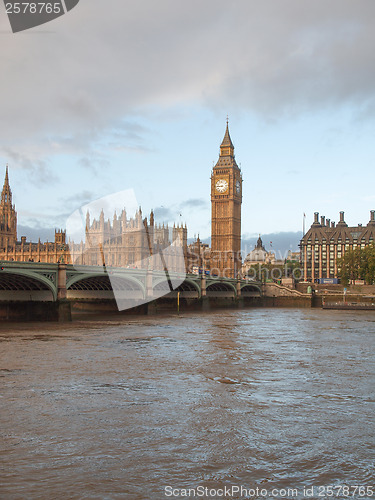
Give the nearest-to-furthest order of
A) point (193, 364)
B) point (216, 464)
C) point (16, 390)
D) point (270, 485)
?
point (270, 485) → point (216, 464) → point (16, 390) → point (193, 364)

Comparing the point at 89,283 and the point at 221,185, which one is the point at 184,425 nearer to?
the point at 89,283

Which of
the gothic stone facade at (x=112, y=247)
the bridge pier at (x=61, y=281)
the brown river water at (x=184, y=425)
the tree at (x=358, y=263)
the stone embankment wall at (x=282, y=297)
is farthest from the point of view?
the gothic stone facade at (x=112, y=247)

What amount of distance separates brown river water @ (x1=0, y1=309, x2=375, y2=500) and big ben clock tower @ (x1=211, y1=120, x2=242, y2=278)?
123 m

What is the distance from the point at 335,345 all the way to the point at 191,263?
10327 cm

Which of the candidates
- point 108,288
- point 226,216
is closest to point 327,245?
point 226,216

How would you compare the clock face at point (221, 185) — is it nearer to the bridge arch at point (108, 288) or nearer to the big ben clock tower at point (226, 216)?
the big ben clock tower at point (226, 216)

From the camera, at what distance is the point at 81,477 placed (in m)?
9.05

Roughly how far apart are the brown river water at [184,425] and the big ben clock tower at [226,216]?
404 feet

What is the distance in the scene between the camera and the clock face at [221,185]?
15362 centimetres

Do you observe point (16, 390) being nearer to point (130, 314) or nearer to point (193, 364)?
point (193, 364)

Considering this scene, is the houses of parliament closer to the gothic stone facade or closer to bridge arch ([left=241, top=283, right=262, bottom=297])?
the gothic stone facade

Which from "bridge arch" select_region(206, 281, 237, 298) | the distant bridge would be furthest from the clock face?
the distant bridge

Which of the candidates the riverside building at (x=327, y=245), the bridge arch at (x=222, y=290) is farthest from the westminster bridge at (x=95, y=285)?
the riverside building at (x=327, y=245)

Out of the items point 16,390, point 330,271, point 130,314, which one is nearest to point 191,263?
point 330,271
